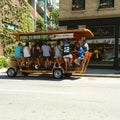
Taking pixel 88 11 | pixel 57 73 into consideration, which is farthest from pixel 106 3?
pixel 57 73

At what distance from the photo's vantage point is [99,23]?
2267 centimetres

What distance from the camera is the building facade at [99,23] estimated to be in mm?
22172

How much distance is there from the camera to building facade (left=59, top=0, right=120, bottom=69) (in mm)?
22172

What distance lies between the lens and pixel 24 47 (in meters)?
17.1

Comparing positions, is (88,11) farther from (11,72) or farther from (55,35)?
(11,72)

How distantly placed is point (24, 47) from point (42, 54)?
1020 mm

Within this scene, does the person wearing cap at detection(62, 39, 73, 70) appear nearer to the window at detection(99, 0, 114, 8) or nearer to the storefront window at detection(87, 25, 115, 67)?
the storefront window at detection(87, 25, 115, 67)

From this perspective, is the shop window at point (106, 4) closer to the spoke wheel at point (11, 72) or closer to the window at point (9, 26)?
the window at point (9, 26)

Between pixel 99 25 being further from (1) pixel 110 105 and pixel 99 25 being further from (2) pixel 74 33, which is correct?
(1) pixel 110 105

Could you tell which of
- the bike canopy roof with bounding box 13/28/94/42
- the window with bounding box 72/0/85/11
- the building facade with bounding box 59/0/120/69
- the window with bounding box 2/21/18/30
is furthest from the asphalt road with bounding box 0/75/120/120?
the window with bounding box 2/21/18/30

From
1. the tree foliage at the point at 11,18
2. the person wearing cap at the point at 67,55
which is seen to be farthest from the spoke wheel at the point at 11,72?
the tree foliage at the point at 11,18

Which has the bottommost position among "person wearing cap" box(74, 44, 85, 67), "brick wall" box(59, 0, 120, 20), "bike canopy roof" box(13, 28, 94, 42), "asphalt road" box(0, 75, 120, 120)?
"asphalt road" box(0, 75, 120, 120)

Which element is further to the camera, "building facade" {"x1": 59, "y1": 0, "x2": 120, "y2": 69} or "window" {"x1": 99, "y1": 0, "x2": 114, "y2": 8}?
"window" {"x1": 99, "y1": 0, "x2": 114, "y2": 8}

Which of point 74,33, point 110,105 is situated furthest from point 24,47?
point 110,105
